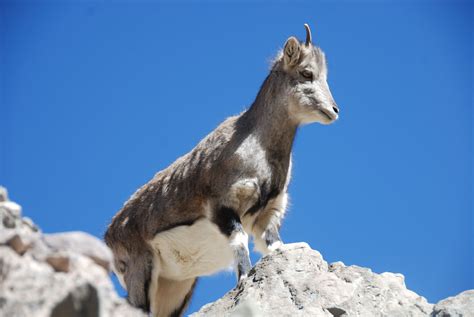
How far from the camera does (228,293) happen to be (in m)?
11.2

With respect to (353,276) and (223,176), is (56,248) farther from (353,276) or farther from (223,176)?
(223,176)

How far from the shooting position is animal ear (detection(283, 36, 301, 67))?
15000 mm

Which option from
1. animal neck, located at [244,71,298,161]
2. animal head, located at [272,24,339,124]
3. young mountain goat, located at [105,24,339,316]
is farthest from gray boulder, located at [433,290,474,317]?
animal head, located at [272,24,339,124]

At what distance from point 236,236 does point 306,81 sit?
3431 mm

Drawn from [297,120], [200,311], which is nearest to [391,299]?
[200,311]

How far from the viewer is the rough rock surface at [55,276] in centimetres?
555

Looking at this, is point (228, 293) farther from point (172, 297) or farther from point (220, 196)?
point (172, 297)

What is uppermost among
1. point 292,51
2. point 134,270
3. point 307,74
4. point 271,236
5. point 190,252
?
point 292,51

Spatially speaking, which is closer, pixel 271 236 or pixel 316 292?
pixel 316 292

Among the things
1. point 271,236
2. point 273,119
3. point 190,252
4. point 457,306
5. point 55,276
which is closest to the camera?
point 55,276

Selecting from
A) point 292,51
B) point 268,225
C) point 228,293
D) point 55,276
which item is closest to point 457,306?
point 228,293

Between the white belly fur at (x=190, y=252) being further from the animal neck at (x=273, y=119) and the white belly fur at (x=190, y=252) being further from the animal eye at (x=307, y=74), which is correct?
the animal eye at (x=307, y=74)

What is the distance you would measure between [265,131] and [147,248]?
9.76 feet

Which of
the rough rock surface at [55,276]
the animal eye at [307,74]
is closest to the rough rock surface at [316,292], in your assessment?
the rough rock surface at [55,276]
